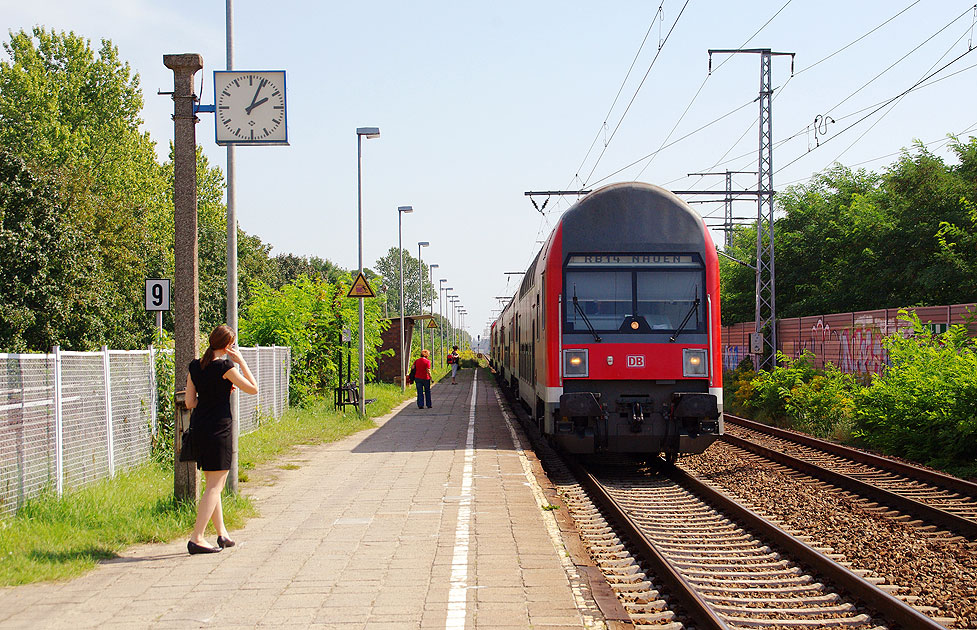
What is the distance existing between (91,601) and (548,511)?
16.4ft

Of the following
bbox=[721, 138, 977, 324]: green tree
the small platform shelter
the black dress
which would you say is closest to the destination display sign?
the black dress

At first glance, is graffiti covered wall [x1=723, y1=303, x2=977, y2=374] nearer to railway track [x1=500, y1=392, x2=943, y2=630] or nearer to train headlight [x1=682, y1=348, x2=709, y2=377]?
train headlight [x1=682, y1=348, x2=709, y2=377]

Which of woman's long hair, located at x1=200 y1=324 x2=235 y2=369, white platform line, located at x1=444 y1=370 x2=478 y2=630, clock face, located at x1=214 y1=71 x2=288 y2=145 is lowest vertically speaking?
white platform line, located at x1=444 y1=370 x2=478 y2=630

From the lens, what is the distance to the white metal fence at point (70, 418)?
26.5 ft

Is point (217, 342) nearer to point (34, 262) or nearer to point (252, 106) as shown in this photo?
point (252, 106)

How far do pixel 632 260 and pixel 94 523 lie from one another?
24.8 feet

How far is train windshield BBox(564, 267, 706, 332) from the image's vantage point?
1247 cm

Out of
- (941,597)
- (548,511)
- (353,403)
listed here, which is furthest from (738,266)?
(941,597)

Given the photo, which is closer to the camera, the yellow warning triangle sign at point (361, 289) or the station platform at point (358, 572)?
the station platform at point (358, 572)

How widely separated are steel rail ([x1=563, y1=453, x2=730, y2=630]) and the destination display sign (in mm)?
3002

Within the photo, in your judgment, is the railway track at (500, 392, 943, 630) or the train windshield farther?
the train windshield

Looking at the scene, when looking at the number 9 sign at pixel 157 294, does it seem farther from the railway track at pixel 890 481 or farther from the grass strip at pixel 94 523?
the railway track at pixel 890 481

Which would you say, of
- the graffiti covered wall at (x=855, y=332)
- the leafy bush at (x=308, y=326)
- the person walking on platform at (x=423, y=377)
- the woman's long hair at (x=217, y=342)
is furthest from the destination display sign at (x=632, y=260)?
the person walking on platform at (x=423, y=377)

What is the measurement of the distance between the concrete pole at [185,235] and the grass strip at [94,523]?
35cm
